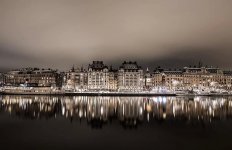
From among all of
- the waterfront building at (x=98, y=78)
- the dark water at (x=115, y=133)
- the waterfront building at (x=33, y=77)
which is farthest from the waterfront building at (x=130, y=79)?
the dark water at (x=115, y=133)

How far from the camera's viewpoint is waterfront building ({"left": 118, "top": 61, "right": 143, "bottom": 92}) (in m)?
107

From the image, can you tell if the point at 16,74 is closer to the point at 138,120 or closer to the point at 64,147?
the point at 138,120

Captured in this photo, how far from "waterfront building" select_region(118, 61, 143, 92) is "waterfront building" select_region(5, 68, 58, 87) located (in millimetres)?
27699

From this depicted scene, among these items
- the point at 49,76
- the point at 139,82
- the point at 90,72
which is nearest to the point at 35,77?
the point at 49,76

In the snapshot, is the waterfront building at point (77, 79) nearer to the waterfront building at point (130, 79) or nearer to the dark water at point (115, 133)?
the waterfront building at point (130, 79)

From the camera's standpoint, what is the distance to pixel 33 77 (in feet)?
400

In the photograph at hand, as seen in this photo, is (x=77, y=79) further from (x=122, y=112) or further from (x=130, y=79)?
(x=122, y=112)

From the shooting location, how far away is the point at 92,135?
22094 millimetres

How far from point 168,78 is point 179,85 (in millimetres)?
5733

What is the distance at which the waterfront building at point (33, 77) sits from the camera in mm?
119312

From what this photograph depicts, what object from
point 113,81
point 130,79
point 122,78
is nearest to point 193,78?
point 130,79

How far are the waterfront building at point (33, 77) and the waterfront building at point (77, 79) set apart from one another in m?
6.16

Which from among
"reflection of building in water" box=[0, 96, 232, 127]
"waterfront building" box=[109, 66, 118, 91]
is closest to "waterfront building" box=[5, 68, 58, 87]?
"waterfront building" box=[109, 66, 118, 91]

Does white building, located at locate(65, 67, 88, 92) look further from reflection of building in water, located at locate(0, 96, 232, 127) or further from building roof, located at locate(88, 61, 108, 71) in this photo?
reflection of building in water, located at locate(0, 96, 232, 127)
